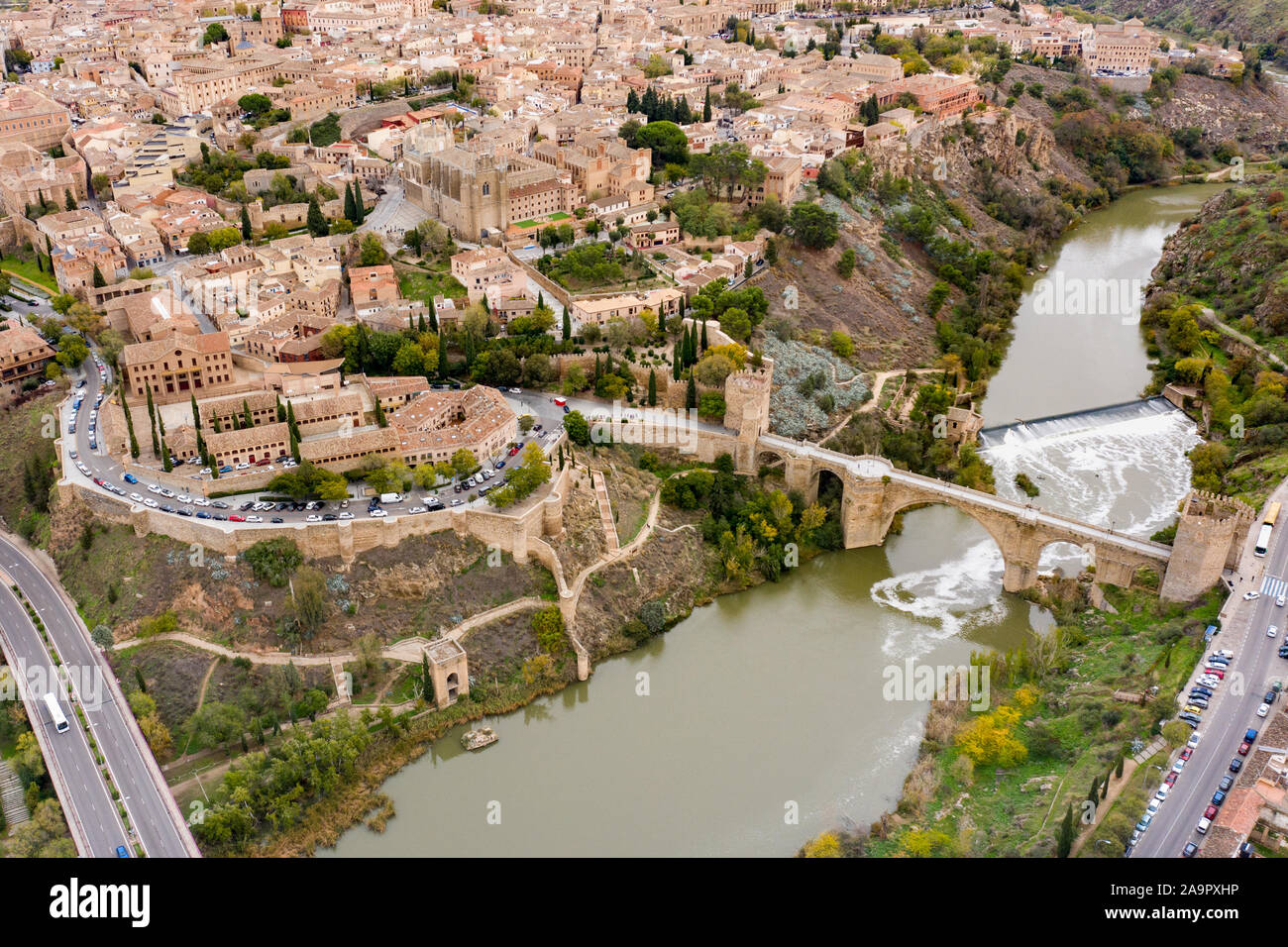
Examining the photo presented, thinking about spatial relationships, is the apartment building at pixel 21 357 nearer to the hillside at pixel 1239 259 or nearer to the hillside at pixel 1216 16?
the hillside at pixel 1239 259

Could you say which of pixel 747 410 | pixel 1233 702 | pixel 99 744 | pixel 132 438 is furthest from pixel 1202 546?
pixel 132 438

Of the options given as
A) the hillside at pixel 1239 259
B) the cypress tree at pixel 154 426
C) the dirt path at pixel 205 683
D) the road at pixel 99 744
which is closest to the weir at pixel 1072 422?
the hillside at pixel 1239 259

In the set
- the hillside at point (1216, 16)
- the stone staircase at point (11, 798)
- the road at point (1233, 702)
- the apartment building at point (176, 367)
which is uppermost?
the hillside at point (1216, 16)

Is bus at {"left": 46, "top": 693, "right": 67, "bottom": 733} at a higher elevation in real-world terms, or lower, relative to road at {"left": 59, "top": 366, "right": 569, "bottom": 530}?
lower

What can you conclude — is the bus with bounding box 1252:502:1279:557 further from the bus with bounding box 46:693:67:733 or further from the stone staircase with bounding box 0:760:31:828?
the stone staircase with bounding box 0:760:31:828

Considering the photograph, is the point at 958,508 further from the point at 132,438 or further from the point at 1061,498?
the point at 132,438

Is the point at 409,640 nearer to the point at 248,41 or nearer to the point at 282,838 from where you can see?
the point at 282,838

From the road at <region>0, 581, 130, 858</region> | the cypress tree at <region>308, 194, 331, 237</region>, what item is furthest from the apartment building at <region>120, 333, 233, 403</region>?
the cypress tree at <region>308, 194, 331, 237</region>
